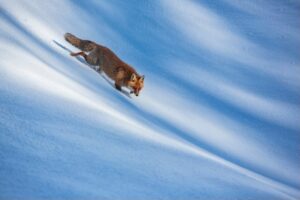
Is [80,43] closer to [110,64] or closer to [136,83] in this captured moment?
[110,64]

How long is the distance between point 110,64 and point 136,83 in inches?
9.2

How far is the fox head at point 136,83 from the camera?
292 centimetres

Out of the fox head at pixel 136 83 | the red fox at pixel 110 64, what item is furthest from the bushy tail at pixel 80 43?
the fox head at pixel 136 83

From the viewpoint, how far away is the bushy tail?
297cm

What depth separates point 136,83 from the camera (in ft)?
9.63

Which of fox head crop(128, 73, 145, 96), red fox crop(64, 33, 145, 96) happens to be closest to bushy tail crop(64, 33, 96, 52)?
red fox crop(64, 33, 145, 96)

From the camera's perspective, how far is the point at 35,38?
2543 millimetres

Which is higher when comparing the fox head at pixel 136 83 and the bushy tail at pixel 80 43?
the bushy tail at pixel 80 43

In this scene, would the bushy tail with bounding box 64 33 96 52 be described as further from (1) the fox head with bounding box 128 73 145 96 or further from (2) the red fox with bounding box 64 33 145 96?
(1) the fox head with bounding box 128 73 145 96

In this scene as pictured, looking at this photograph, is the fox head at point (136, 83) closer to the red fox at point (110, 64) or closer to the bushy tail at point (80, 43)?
the red fox at point (110, 64)

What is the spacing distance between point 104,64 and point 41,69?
80 centimetres

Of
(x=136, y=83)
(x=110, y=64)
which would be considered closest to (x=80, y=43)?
(x=110, y=64)

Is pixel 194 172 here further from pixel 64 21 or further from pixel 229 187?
pixel 64 21

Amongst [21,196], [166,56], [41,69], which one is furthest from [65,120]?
[166,56]
